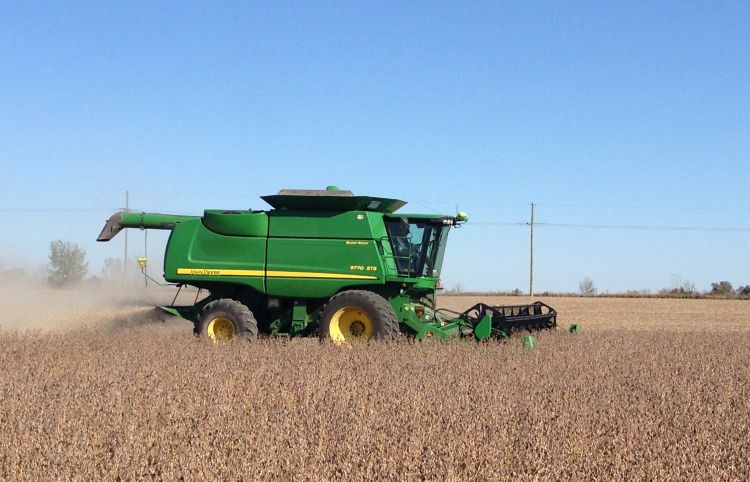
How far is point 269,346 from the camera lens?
10922 mm

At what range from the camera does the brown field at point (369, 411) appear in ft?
15.4

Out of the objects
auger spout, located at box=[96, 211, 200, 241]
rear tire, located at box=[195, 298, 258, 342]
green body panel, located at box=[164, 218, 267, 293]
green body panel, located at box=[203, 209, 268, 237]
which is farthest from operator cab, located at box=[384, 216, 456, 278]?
auger spout, located at box=[96, 211, 200, 241]

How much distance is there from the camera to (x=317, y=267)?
1214 cm

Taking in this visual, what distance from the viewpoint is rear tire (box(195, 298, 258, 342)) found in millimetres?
11977

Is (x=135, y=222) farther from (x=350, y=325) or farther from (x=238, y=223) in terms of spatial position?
(x=350, y=325)

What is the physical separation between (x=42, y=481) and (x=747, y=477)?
3.77m

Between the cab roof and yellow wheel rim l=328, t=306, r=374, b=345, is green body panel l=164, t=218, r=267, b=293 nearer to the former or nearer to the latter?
the cab roof

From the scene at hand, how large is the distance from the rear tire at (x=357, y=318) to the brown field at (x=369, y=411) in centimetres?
50

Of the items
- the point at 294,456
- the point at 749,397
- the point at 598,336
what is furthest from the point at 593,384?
the point at 598,336

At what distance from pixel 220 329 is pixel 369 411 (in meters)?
6.50

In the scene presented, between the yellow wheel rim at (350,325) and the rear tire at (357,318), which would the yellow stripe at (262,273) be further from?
the yellow wheel rim at (350,325)

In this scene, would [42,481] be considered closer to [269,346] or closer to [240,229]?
[269,346]

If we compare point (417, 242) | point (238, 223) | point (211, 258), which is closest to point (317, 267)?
point (238, 223)

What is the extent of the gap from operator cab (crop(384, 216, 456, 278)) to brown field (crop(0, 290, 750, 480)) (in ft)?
5.14
